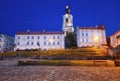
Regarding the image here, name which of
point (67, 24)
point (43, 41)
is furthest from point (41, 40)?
point (67, 24)

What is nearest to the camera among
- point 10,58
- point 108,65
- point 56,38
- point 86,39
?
point 108,65

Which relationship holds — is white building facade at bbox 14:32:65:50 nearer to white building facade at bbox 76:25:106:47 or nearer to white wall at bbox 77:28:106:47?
white wall at bbox 77:28:106:47

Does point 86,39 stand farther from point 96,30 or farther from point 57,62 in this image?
point 57,62

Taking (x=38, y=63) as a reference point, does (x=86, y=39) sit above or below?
above

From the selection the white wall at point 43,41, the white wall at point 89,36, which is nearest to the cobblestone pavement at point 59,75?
the white wall at point 89,36

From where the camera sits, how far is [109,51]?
51.8 m

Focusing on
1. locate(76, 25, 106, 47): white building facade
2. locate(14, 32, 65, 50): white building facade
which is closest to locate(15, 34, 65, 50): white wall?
locate(14, 32, 65, 50): white building facade

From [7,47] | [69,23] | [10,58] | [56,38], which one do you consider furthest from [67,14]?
[10,58]

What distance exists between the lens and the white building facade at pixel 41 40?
105 m

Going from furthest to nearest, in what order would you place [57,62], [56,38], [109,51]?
[56,38] → [109,51] → [57,62]

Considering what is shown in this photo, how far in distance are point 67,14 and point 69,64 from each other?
85710 mm

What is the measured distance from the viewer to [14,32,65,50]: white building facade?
10494cm

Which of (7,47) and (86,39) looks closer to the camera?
(86,39)

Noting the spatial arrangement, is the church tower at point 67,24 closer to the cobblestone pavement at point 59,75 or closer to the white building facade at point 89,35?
the white building facade at point 89,35
